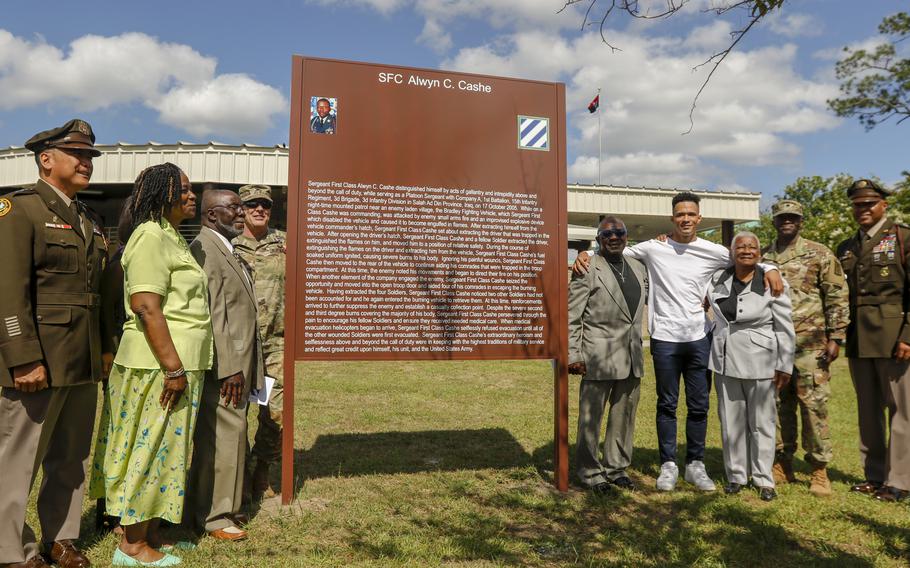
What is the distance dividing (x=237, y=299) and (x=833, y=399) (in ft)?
30.2

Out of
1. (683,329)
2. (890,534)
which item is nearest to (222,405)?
(683,329)

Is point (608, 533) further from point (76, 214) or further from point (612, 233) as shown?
point (76, 214)

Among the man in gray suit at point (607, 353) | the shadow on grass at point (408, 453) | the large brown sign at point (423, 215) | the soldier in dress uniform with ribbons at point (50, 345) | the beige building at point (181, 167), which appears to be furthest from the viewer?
the beige building at point (181, 167)

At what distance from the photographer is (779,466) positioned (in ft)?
16.4

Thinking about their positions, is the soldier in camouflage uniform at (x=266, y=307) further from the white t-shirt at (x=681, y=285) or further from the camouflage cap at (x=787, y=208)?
the camouflage cap at (x=787, y=208)

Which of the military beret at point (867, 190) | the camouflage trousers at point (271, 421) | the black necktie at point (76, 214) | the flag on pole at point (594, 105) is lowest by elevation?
the camouflage trousers at point (271, 421)

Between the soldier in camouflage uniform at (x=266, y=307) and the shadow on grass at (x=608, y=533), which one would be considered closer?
the shadow on grass at (x=608, y=533)

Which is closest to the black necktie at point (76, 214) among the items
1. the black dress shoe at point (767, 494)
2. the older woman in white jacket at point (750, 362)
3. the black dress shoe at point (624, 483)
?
the black dress shoe at point (624, 483)

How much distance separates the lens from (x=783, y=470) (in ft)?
16.5

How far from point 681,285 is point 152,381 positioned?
3792mm

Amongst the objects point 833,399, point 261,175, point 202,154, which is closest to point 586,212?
point 261,175

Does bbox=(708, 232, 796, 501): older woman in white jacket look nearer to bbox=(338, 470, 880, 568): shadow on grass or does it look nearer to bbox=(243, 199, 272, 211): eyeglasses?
bbox=(338, 470, 880, 568): shadow on grass

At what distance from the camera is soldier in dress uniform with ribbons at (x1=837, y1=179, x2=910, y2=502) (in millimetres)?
4574

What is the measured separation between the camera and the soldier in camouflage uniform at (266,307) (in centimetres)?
445
